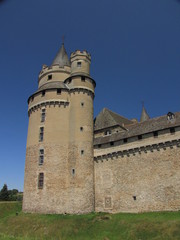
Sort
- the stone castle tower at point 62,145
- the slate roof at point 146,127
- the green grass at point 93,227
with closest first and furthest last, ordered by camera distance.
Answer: the green grass at point 93,227 → the slate roof at point 146,127 → the stone castle tower at point 62,145

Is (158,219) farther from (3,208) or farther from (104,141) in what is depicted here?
(3,208)

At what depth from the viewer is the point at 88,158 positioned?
26078 mm

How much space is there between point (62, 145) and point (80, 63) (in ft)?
38.1

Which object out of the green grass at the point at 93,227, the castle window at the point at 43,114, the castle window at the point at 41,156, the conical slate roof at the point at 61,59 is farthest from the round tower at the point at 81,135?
the castle window at the point at 43,114

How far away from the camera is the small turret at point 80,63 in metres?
30.2

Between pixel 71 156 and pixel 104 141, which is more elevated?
pixel 104 141

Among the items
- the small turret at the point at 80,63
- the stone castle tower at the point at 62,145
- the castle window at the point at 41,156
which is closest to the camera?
the stone castle tower at the point at 62,145

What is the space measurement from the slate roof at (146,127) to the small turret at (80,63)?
9.18 meters

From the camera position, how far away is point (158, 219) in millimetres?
18219

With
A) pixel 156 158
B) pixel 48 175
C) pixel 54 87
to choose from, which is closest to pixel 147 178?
pixel 156 158

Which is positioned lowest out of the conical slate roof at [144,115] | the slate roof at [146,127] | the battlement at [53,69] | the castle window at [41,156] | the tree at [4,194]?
the tree at [4,194]

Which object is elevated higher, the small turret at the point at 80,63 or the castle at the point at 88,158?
the small turret at the point at 80,63

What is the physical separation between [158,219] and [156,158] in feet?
20.3

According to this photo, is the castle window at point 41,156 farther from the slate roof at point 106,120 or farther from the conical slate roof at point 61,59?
the conical slate roof at point 61,59
